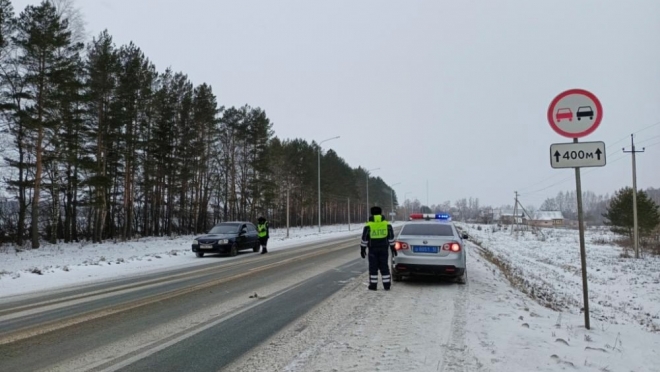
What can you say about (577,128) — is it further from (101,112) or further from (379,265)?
(101,112)

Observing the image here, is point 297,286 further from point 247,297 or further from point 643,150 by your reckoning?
point 643,150

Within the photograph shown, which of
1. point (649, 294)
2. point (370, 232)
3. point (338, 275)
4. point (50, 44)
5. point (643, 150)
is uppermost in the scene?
point (50, 44)

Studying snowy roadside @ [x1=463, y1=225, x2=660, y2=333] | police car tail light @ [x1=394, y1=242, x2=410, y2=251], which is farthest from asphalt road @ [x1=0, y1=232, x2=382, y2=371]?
snowy roadside @ [x1=463, y1=225, x2=660, y2=333]

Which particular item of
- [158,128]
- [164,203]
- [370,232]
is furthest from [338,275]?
[164,203]

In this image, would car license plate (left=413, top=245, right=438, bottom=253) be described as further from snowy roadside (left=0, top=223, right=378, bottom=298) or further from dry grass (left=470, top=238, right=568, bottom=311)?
snowy roadside (left=0, top=223, right=378, bottom=298)

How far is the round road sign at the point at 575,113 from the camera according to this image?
6148 millimetres

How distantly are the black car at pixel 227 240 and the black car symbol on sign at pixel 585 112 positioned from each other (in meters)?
16.4

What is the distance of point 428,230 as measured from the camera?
10922mm

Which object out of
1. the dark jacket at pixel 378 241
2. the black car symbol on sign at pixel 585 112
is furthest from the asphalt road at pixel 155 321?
the black car symbol on sign at pixel 585 112

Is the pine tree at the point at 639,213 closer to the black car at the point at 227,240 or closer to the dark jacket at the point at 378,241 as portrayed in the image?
Answer: the black car at the point at 227,240

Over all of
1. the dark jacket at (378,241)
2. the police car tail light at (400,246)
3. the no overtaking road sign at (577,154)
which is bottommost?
the police car tail light at (400,246)

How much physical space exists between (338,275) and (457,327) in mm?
6335

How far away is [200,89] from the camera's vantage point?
144 feet

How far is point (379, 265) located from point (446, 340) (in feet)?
13.7
